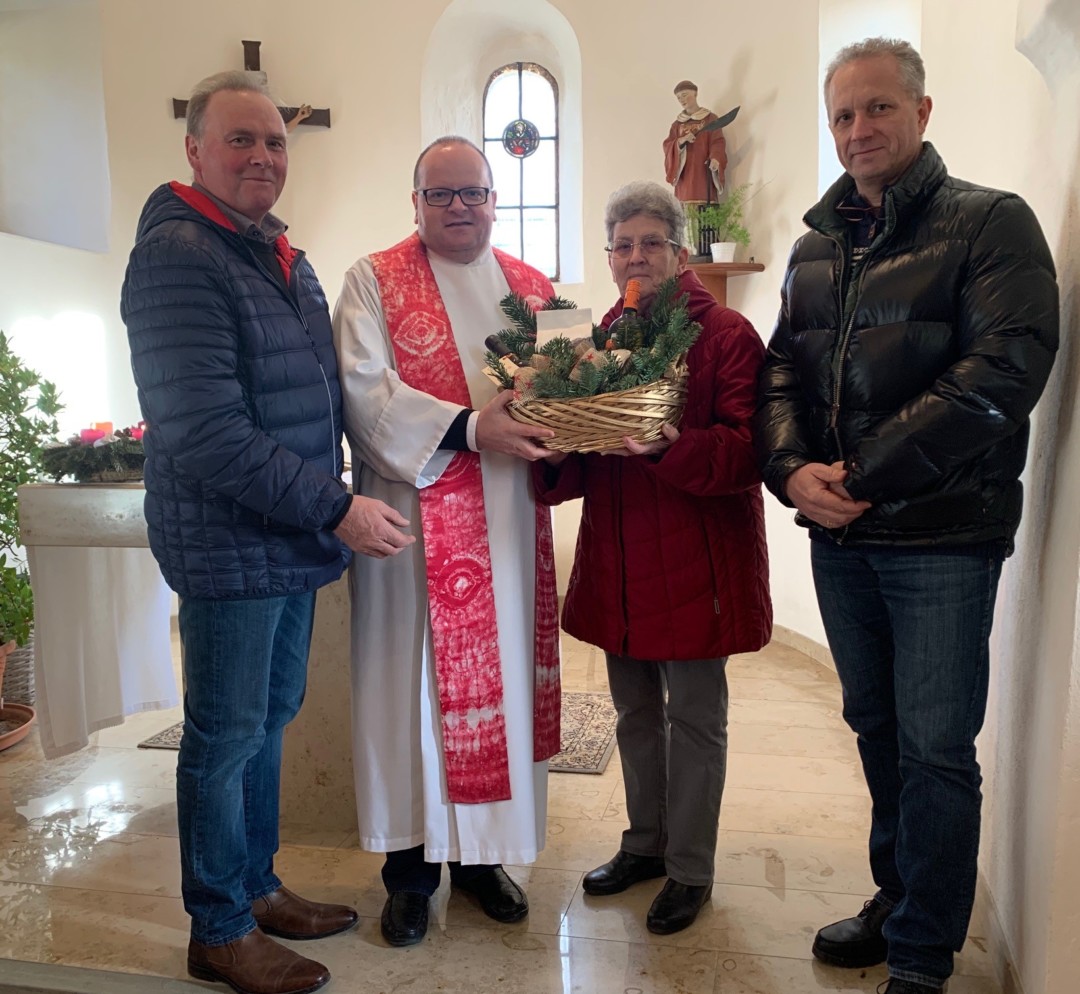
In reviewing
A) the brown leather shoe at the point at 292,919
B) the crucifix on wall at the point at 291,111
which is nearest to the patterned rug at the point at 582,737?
the brown leather shoe at the point at 292,919

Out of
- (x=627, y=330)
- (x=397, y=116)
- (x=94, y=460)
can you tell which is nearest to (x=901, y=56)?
(x=627, y=330)

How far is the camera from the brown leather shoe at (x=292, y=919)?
7.24 ft

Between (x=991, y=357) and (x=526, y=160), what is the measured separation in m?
4.64

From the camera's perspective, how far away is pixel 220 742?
195 centimetres

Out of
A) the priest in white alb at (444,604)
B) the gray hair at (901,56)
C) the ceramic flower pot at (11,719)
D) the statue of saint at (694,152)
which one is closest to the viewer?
the gray hair at (901,56)

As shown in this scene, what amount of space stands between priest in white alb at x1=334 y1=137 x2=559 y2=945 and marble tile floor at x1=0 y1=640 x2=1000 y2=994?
14 cm

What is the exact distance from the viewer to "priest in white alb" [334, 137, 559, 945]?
84.7 inches

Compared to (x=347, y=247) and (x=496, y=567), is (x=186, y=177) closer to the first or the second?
(x=347, y=247)

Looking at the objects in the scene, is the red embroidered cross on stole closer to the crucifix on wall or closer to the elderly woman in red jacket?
the elderly woman in red jacket

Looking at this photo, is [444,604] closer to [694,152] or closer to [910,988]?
[910,988]


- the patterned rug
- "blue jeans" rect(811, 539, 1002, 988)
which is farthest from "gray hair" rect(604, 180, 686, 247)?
the patterned rug

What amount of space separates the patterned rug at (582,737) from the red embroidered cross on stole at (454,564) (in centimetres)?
101

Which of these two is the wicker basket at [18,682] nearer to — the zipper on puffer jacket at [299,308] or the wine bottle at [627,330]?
the zipper on puffer jacket at [299,308]

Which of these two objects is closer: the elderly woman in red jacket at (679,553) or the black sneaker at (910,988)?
the black sneaker at (910,988)
